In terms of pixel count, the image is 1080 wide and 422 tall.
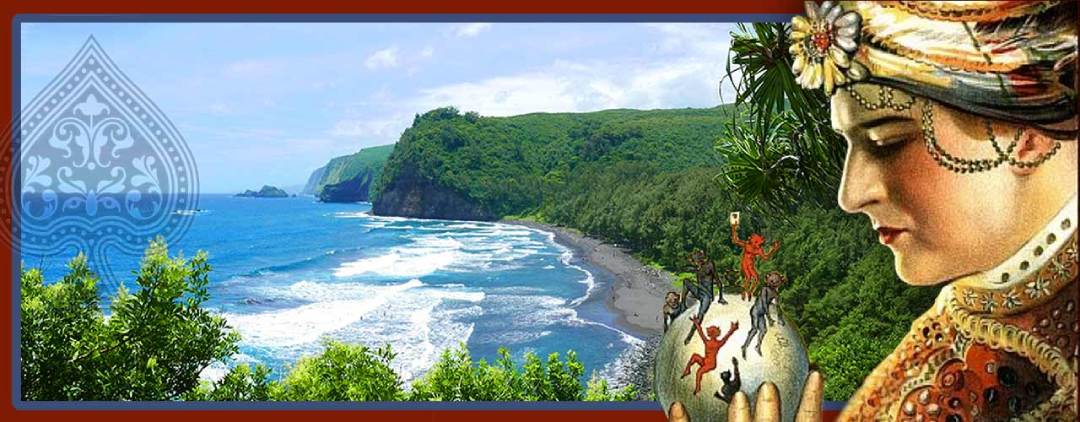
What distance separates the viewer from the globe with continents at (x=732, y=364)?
2711 millimetres

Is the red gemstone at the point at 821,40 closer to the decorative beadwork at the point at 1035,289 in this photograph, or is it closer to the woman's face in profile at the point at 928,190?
the woman's face in profile at the point at 928,190

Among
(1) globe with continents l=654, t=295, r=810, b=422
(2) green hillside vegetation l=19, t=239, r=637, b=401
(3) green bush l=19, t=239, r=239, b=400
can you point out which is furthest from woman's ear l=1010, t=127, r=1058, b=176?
(3) green bush l=19, t=239, r=239, b=400

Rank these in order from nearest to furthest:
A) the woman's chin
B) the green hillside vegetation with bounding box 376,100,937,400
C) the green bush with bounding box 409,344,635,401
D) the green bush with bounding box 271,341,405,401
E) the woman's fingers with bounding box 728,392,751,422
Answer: the woman's fingers with bounding box 728,392,751,422
the woman's chin
the green hillside vegetation with bounding box 376,100,937,400
the green bush with bounding box 271,341,405,401
the green bush with bounding box 409,344,635,401

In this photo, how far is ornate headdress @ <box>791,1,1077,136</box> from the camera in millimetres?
3113

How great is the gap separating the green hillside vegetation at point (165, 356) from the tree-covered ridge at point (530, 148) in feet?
3.56

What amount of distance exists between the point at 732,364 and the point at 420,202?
10.5 ft

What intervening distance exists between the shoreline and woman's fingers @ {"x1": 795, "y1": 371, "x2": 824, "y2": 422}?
8.31ft

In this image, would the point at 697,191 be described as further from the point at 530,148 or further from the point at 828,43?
the point at 828,43

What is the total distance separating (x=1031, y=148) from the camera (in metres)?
3.14

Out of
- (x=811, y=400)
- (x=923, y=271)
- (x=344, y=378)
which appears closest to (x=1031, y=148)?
(x=923, y=271)

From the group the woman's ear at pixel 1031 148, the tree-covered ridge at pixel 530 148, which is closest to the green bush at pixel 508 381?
the tree-covered ridge at pixel 530 148

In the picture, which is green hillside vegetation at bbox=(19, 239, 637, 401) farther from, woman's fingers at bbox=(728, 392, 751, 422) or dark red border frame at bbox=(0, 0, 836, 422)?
woman's fingers at bbox=(728, 392, 751, 422)

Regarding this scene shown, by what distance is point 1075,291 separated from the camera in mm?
3105

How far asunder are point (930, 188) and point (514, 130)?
109 inches
